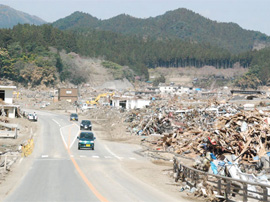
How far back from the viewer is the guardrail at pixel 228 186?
46.7 feet

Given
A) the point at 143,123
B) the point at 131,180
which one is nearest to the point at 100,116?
the point at 143,123

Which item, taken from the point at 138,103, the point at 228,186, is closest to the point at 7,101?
the point at 138,103

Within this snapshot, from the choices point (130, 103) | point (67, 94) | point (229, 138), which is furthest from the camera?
point (67, 94)

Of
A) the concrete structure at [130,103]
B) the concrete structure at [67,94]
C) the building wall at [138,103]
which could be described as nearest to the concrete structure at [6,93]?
the concrete structure at [130,103]

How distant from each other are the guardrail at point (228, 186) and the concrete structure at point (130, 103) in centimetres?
8285

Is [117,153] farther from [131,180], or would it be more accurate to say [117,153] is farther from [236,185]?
[236,185]

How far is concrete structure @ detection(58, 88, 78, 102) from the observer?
145 meters

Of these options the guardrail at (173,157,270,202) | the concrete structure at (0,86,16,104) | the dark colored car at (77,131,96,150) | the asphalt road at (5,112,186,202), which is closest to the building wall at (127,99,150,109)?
the concrete structure at (0,86,16,104)

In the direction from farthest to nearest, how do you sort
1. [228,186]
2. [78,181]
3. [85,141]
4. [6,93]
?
1. [6,93]
2. [85,141]
3. [78,181]
4. [228,186]

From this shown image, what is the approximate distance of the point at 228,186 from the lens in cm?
1647

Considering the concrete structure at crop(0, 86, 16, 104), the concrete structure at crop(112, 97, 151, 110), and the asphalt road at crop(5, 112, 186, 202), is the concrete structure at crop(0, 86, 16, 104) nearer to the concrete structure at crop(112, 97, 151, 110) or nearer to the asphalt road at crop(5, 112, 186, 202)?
the concrete structure at crop(112, 97, 151, 110)

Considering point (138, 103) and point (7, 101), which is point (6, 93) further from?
point (138, 103)

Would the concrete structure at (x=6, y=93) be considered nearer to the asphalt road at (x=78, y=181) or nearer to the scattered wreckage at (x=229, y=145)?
the scattered wreckage at (x=229, y=145)

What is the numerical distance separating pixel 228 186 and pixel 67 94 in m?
132
